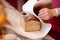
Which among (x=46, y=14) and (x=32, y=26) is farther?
(x=46, y=14)

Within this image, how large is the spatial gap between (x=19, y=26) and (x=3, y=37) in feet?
0.25

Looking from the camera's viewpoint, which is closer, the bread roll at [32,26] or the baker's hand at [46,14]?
the bread roll at [32,26]

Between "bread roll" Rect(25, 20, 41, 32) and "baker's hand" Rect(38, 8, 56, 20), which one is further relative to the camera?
"baker's hand" Rect(38, 8, 56, 20)

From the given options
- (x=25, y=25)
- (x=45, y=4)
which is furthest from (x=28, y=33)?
(x=45, y=4)

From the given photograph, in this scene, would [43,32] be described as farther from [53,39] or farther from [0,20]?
[0,20]

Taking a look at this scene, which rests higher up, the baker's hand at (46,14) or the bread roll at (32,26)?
the baker's hand at (46,14)

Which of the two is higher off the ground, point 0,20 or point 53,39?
point 0,20

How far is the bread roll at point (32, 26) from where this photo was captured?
0.59 meters

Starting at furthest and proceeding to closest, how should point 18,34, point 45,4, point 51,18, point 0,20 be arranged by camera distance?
1. point 45,4
2. point 51,18
3. point 18,34
4. point 0,20

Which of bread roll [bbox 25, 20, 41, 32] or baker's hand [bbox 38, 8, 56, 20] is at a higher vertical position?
baker's hand [bbox 38, 8, 56, 20]

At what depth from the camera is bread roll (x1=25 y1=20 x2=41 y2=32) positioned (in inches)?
23.2

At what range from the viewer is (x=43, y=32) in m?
0.59

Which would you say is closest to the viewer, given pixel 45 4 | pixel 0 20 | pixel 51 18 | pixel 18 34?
pixel 0 20

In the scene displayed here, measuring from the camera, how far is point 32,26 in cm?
59
